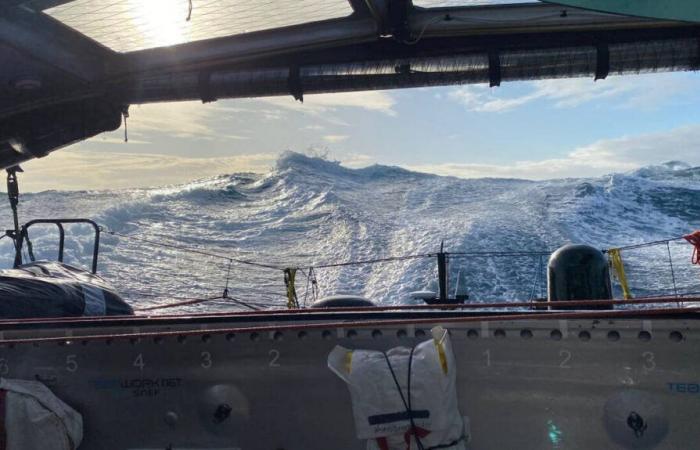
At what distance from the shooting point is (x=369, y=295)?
18.4 m

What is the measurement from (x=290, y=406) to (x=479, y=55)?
3035 millimetres

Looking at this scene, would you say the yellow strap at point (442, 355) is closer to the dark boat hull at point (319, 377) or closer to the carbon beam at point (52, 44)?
the dark boat hull at point (319, 377)

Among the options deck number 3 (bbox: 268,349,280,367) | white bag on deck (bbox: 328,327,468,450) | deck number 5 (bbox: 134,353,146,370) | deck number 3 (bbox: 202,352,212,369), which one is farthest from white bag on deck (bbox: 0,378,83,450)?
white bag on deck (bbox: 328,327,468,450)

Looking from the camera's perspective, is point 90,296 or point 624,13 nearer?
point 624,13

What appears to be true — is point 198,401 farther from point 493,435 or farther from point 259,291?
point 259,291

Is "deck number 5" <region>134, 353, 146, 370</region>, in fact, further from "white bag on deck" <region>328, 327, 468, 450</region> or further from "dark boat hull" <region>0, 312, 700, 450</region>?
"white bag on deck" <region>328, 327, 468, 450</region>

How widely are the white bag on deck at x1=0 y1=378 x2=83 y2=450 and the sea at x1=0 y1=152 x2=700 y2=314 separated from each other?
32.5ft

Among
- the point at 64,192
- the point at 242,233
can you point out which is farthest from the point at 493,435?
the point at 64,192

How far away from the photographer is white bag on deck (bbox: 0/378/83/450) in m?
3.49

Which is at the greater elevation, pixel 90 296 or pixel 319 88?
pixel 319 88

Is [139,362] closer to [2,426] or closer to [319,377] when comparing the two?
[2,426]

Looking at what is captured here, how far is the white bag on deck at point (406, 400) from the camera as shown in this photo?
3018 mm

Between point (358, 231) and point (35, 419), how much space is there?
23.9m

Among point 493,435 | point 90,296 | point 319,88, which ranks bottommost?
point 493,435
